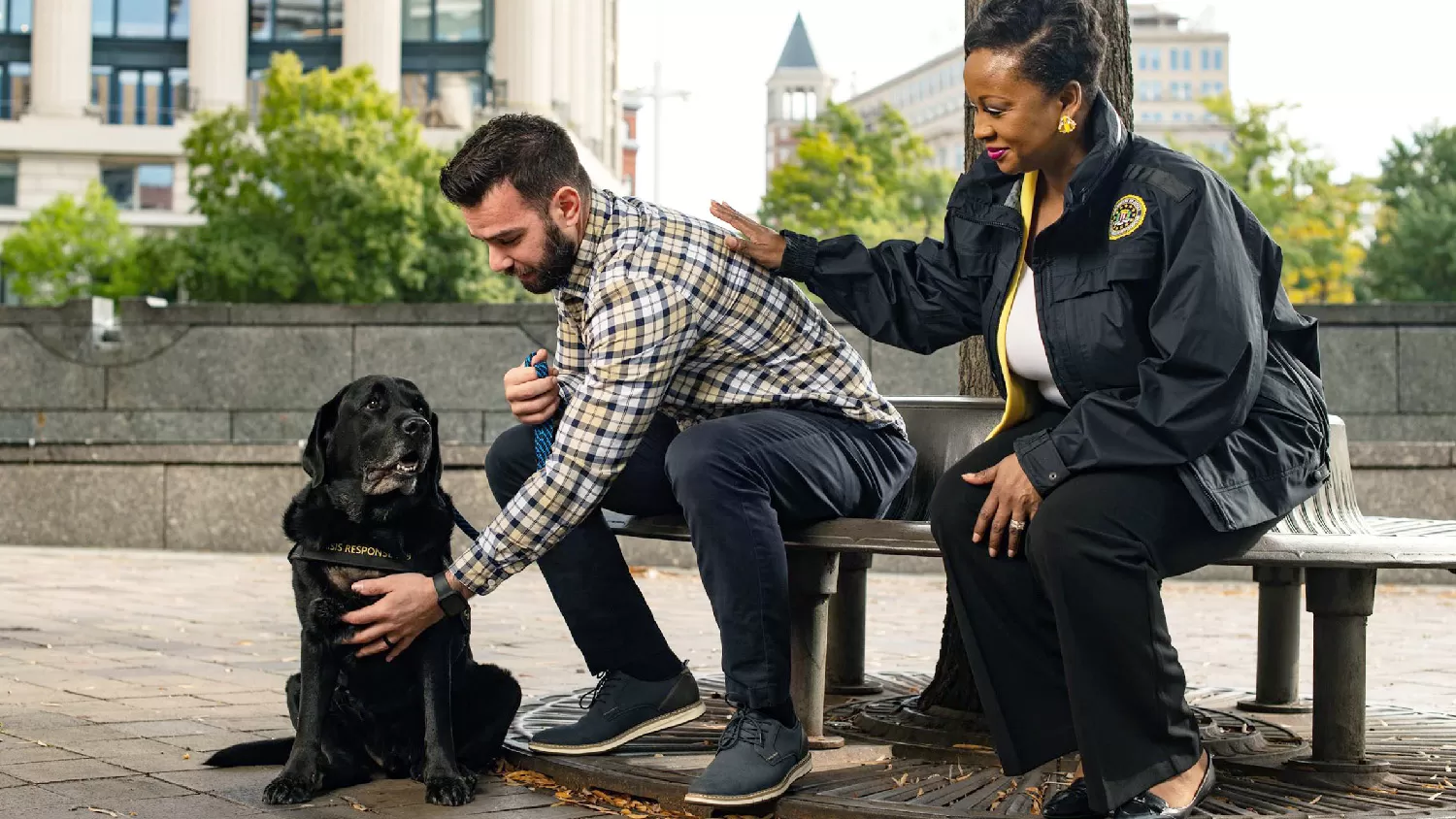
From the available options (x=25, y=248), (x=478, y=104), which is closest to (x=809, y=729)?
(x=25, y=248)

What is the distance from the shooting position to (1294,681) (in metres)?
5.39

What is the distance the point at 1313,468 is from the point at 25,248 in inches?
2452

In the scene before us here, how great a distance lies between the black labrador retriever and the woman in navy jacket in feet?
4.14

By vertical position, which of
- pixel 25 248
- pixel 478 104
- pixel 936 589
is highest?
pixel 478 104

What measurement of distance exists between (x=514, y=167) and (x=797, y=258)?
0.73 metres

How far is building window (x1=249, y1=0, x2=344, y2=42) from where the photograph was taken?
241 feet

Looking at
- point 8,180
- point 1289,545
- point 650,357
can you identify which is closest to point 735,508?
point 650,357

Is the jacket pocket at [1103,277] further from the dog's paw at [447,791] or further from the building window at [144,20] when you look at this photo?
the building window at [144,20]

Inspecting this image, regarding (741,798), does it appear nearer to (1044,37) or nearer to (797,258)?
(797,258)

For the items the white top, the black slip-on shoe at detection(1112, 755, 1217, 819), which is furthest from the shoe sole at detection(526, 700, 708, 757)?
the black slip-on shoe at detection(1112, 755, 1217, 819)

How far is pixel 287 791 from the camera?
3.87 metres

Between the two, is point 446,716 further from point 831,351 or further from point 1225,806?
point 1225,806

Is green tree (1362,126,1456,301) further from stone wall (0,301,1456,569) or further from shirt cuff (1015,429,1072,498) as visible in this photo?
shirt cuff (1015,429,1072,498)

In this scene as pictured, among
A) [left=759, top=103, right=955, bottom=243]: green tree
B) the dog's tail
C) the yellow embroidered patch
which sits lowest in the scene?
the dog's tail
